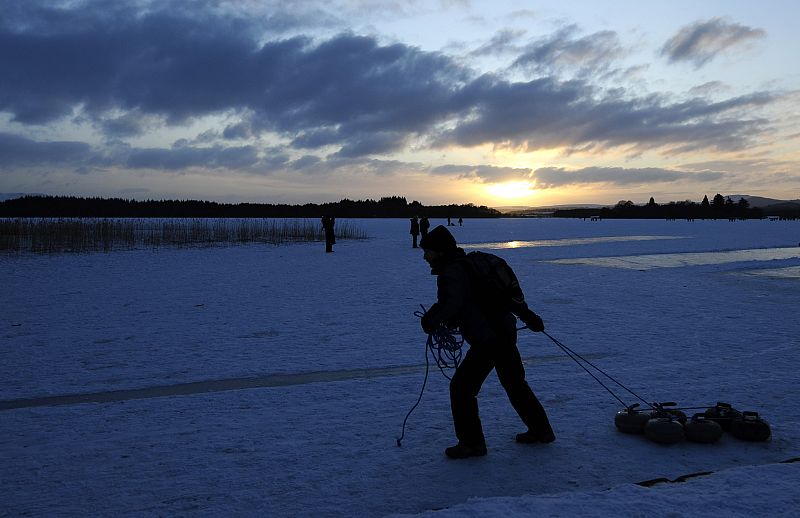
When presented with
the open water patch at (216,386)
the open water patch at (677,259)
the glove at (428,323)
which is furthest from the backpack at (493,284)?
the open water patch at (677,259)

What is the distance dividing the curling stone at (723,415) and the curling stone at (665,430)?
32 cm

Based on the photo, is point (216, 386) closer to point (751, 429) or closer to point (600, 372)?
point (600, 372)

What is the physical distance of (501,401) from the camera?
5.16 metres

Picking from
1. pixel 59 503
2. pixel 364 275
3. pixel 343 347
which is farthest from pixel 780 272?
→ pixel 59 503

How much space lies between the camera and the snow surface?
3336 millimetres

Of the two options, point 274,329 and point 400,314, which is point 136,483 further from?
point 400,314

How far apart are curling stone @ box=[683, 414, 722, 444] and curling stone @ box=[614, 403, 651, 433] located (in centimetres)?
Result: 29

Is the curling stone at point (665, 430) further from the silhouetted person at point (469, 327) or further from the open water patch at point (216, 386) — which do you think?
the open water patch at point (216, 386)

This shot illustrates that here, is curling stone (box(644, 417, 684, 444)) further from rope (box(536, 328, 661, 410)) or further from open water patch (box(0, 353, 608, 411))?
open water patch (box(0, 353, 608, 411))

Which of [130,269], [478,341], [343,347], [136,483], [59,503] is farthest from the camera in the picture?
[130,269]

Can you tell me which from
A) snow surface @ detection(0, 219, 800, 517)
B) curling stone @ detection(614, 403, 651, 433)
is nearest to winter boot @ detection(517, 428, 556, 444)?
snow surface @ detection(0, 219, 800, 517)

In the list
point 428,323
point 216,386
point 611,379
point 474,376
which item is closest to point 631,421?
point 474,376

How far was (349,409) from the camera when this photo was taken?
16.2 feet

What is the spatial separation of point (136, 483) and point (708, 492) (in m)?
3.36
